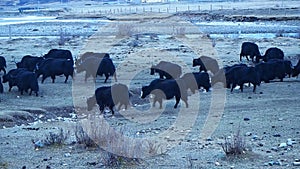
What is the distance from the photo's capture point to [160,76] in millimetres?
24562

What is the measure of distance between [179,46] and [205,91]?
57.8 feet

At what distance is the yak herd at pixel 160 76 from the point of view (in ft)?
59.9

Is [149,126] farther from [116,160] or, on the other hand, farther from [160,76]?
[160,76]

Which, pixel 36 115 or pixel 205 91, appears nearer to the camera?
pixel 36 115

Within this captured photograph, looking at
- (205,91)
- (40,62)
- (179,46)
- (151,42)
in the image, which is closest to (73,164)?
(205,91)

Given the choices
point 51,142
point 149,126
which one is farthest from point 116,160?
point 149,126

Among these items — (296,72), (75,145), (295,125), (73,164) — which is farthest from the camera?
(296,72)

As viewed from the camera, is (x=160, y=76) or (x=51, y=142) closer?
(x=51, y=142)

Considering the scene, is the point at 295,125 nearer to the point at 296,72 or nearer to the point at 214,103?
the point at 214,103

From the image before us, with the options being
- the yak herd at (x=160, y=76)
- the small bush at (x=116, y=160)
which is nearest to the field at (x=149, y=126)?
the small bush at (x=116, y=160)

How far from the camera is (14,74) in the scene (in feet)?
73.9

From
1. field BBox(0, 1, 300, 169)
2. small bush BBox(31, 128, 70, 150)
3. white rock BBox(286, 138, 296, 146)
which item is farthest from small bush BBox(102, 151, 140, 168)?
white rock BBox(286, 138, 296, 146)

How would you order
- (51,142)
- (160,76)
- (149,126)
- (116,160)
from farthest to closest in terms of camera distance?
(160,76) < (149,126) < (51,142) < (116,160)

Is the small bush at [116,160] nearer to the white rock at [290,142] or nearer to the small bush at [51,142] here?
the small bush at [51,142]
